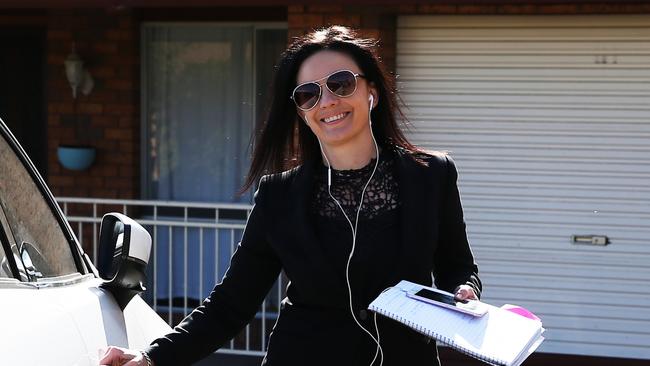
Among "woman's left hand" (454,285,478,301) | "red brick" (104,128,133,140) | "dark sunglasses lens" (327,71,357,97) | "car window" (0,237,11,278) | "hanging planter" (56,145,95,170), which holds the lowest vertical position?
"woman's left hand" (454,285,478,301)

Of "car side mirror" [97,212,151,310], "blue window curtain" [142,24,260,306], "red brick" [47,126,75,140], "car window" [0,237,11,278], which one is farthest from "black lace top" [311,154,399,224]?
"red brick" [47,126,75,140]

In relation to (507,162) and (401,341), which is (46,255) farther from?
(507,162)

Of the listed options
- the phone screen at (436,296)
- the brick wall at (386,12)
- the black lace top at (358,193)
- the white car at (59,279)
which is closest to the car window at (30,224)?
the white car at (59,279)

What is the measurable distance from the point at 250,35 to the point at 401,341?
5993 mm

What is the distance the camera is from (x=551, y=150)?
727 centimetres

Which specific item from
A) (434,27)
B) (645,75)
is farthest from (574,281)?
(434,27)

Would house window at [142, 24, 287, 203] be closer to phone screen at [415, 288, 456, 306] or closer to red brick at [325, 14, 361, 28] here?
red brick at [325, 14, 361, 28]

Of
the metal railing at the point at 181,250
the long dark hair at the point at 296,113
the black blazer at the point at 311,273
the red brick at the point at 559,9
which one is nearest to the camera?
the black blazer at the point at 311,273

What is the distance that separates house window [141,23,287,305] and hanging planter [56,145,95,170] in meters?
0.50

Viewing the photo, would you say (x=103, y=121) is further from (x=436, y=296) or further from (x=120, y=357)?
(x=436, y=296)

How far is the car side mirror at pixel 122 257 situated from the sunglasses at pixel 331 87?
0.64 m

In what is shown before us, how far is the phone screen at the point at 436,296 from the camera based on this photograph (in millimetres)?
2638

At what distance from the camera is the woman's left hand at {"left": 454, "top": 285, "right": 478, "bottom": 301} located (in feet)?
8.85

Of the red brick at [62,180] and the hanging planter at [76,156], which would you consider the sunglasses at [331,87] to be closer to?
the hanging planter at [76,156]
